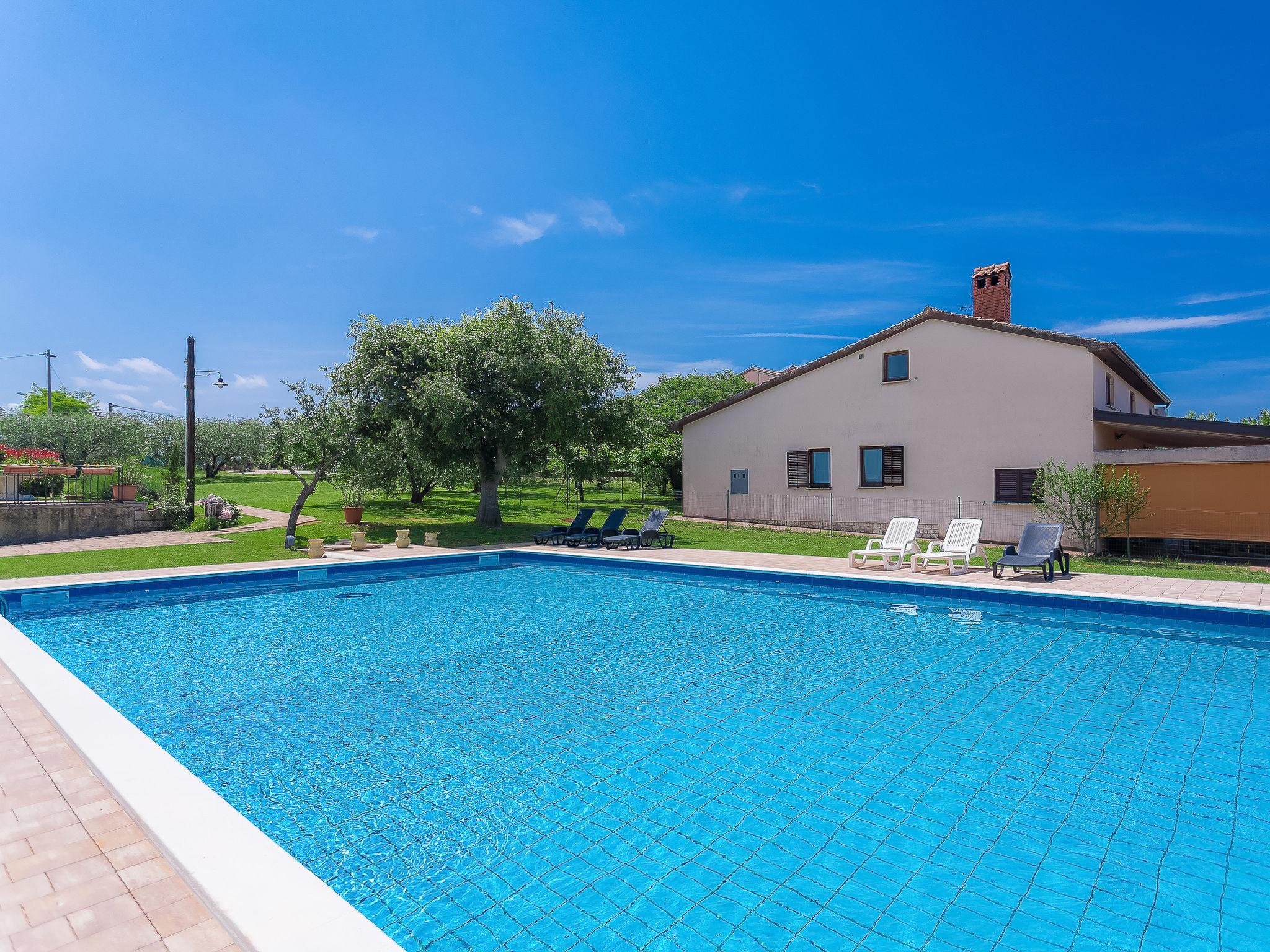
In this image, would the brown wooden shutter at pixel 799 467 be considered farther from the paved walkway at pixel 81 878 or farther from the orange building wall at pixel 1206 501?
the paved walkway at pixel 81 878

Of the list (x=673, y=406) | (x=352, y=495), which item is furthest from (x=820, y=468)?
(x=673, y=406)

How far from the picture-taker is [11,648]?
671 centimetres

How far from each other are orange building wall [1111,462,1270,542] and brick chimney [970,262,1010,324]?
679 cm

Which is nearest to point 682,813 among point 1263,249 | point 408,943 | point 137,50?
point 408,943

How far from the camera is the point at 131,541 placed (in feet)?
56.7

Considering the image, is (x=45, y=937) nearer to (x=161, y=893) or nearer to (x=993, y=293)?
(x=161, y=893)

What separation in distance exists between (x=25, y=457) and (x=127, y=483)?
449 centimetres

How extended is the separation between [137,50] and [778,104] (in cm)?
1498

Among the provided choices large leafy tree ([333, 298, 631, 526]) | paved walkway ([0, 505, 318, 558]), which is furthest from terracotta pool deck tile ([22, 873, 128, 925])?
paved walkway ([0, 505, 318, 558])

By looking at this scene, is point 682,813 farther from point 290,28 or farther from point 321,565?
point 290,28

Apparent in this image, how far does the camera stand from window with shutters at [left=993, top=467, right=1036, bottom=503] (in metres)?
17.9

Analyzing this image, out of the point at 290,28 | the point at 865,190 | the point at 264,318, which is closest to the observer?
the point at 290,28

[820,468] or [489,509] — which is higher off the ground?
[820,468]

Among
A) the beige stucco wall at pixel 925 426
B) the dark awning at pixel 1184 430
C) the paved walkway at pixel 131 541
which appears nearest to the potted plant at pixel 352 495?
the paved walkway at pixel 131 541
